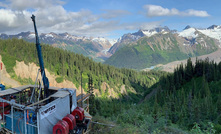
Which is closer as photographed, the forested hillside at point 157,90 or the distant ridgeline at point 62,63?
the forested hillside at point 157,90

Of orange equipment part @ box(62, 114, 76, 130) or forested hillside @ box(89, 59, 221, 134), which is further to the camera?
forested hillside @ box(89, 59, 221, 134)

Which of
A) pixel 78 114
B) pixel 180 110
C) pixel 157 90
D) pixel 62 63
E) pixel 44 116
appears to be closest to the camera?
pixel 44 116

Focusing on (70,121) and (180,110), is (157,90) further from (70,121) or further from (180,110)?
(70,121)

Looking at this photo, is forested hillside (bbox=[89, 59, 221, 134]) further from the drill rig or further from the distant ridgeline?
the distant ridgeline

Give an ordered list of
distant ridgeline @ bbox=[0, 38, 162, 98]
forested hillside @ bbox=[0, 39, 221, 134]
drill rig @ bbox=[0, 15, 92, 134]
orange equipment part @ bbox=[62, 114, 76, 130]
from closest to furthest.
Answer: drill rig @ bbox=[0, 15, 92, 134] → orange equipment part @ bbox=[62, 114, 76, 130] → forested hillside @ bbox=[0, 39, 221, 134] → distant ridgeline @ bbox=[0, 38, 162, 98]

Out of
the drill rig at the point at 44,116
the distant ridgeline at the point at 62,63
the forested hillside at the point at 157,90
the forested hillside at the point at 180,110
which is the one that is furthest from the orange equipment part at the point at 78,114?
the distant ridgeline at the point at 62,63

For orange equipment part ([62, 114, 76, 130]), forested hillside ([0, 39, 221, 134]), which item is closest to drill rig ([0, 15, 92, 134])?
orange equipment part ([62, 114, 76, 130])

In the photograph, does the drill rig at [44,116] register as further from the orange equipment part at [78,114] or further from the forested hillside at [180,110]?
the forested hillside at [180,110]

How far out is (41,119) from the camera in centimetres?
1211

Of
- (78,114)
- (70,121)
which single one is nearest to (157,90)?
(78,114)

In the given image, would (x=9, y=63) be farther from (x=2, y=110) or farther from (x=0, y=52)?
(x=2, y=110)

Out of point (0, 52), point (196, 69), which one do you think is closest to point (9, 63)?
point (0, 52)

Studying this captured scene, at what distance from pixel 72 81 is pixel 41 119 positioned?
68670mm

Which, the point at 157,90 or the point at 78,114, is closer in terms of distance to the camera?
the point at 78,114
